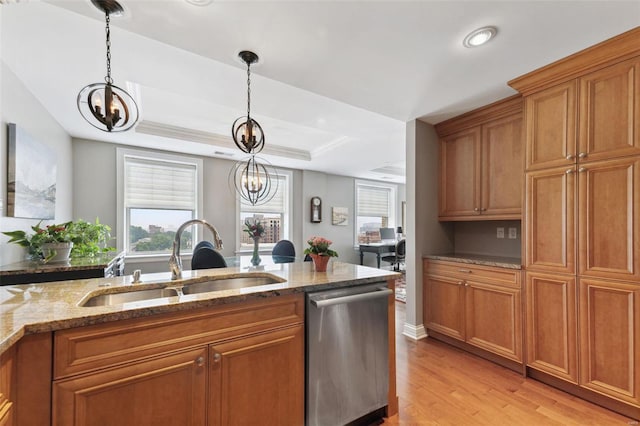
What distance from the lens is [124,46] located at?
195 centimetres

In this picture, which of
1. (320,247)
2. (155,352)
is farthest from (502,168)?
(155,352)

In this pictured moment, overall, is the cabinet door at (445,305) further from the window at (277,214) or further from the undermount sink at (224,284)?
the window at (277,214)

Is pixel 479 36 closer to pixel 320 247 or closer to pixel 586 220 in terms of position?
pixel 586 220

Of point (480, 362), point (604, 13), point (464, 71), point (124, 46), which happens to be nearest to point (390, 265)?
point (480, 362)

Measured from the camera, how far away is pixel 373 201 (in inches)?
298

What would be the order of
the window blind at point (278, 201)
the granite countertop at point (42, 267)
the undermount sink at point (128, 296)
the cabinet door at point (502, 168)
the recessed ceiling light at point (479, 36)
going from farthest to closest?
the window blind at point (278, 201) < the cabinet door at point (502, 168) < the granite countertop at point (42, 267) < the recessed ceiling light at point (479, 36) < the undermount sink at point (128, 296)

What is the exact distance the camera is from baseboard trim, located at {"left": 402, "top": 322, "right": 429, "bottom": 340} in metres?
3.11

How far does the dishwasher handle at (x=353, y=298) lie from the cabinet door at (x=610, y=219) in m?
1.46

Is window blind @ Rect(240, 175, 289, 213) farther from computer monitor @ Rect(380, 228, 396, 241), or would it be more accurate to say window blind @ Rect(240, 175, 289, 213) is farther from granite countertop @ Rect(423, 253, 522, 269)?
granite countertop @ Rect(423, 253, 522, 269)

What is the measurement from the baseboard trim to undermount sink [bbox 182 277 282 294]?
2043mm

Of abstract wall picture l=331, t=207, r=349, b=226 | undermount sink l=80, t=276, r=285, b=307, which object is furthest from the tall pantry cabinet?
abstract wall picture l=331, t=207, r=349, b=226

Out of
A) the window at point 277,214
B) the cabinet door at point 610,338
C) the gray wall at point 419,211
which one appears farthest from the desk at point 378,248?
the cabinet door at point 610,338

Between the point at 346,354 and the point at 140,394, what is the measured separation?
104 cm

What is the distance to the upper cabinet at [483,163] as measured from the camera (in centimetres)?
267
